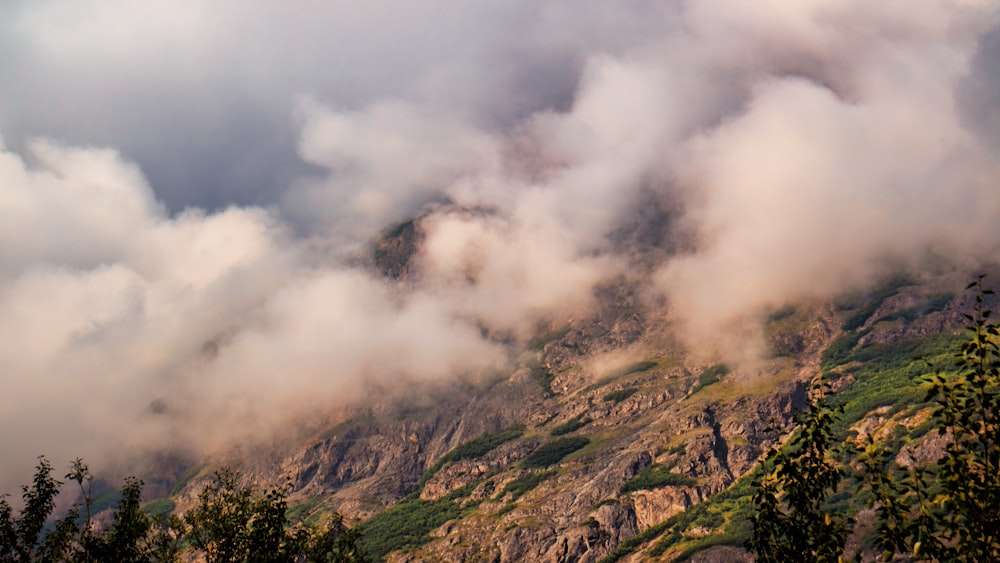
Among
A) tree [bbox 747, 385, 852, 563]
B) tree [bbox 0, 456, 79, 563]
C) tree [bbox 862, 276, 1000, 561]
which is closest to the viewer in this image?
tree [bbox 862, 276, 1000, 561]

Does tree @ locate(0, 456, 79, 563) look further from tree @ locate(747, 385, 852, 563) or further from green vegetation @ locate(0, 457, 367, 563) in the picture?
tree @ locate(747, 385, 852, 563)

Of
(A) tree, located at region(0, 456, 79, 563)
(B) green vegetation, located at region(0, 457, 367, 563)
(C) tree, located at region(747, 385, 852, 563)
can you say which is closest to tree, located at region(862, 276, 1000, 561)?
(C) tree, located at region(747, 385, 852, 563)

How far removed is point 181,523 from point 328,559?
20.2 meters

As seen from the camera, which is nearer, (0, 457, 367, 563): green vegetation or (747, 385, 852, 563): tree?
(747, 385, 852, 563): tree

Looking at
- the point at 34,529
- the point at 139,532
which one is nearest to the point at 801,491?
the point at 139,532

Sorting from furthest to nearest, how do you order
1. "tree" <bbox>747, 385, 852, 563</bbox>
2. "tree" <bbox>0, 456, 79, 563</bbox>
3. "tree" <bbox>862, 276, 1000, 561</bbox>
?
"tree" <bbox>0, 456, 79, 563</bbox> < "tree" <bbox>747, 385, 852, 563</bbox> < "tree" <bbox>862, 276, 1000, 561</bbox>

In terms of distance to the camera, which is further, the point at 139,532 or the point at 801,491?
the point at 139,532

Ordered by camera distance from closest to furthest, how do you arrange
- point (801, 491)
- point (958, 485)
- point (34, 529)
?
1. point (958, 485)
2. point (801, 491)
3. point (34, 529)

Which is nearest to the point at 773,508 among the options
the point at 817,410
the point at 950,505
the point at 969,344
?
the point at 817,410

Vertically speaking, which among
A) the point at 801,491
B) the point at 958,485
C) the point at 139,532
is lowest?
the point at 958,485

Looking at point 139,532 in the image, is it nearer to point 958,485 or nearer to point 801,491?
point 801,491

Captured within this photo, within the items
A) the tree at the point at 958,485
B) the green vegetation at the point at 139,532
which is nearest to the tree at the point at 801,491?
the tree at the point at 958,485

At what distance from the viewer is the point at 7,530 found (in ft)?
275

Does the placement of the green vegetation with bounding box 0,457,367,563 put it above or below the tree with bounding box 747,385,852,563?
above
